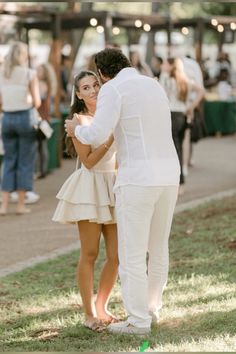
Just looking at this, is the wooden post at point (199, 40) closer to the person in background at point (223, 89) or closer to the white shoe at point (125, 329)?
the person in background at point (223, 89)

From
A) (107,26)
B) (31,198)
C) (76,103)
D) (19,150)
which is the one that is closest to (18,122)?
(19,150)

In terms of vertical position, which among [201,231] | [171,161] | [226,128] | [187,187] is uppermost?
[171,161]

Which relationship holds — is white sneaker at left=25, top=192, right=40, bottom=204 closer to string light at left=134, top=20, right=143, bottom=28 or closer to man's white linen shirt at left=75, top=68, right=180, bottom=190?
man's white linen shirt at left=75, top=68, right=180, bottom=190

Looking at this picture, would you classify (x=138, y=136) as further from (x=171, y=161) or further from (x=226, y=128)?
(x=226, y=128)

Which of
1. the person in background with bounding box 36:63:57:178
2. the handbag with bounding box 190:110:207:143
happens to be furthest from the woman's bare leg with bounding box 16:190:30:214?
the handbag with bounding box 190:110:207:143

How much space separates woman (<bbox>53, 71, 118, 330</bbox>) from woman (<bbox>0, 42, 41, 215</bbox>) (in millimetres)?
4797

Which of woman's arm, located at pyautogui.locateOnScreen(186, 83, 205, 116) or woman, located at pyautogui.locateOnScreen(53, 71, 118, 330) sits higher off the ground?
woman, located at pyautogui.locateOnScreen(53, 71, 118, 330)

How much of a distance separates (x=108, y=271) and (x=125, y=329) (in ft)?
1.52

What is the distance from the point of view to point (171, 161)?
569 cm

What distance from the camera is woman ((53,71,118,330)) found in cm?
596

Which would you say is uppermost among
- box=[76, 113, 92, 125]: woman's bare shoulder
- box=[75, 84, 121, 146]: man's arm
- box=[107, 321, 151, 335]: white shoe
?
box=[75, 84, 121, 146]: man's arm

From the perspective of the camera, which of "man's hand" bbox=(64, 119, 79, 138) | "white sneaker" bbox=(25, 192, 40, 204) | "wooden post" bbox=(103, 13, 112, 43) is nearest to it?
"man's hand" bbox=(64, 119, 79, 138)

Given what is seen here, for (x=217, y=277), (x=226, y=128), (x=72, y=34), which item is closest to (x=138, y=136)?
(x=217, y=277)

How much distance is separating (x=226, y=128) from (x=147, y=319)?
53.2 ft
